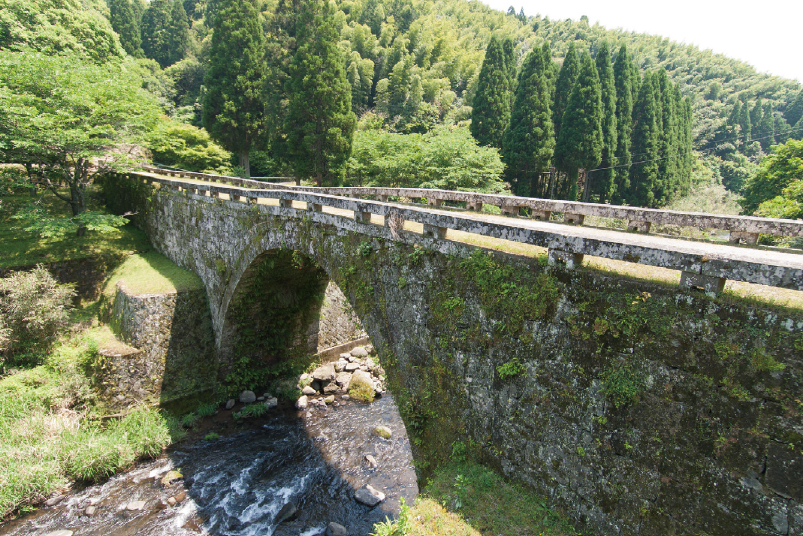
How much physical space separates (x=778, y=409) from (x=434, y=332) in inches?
167

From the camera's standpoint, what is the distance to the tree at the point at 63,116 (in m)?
14.5

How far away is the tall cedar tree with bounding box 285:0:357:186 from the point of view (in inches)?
948

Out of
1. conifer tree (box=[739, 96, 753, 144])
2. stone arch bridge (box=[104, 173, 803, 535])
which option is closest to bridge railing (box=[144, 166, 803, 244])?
stone arch bridge (box=[104, 173, 803, 535])

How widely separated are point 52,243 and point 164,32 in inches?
2045

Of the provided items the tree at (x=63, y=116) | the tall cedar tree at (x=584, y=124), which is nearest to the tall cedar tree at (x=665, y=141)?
the tall cedar tree at (x=584, y=124)

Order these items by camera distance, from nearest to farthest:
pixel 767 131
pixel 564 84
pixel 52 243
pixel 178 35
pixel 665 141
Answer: pixel 52 243 → pixel 564 84 → pixel 665 141 → pixel 178 35 → pixel 767 131

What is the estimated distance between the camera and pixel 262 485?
A: 1095 cm

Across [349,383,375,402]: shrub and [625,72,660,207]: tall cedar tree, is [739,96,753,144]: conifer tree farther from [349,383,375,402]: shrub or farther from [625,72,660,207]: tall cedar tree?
[349,383,375,402]: shrub

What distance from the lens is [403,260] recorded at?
705 cm

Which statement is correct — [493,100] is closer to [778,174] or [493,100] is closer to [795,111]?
[778,174]

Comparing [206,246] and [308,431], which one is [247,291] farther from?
[308,431]

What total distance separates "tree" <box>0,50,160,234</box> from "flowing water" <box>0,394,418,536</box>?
10.7 m

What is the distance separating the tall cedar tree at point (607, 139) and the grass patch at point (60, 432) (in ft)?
103

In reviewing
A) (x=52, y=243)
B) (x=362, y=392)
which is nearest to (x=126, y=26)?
(x=52, y=243)
